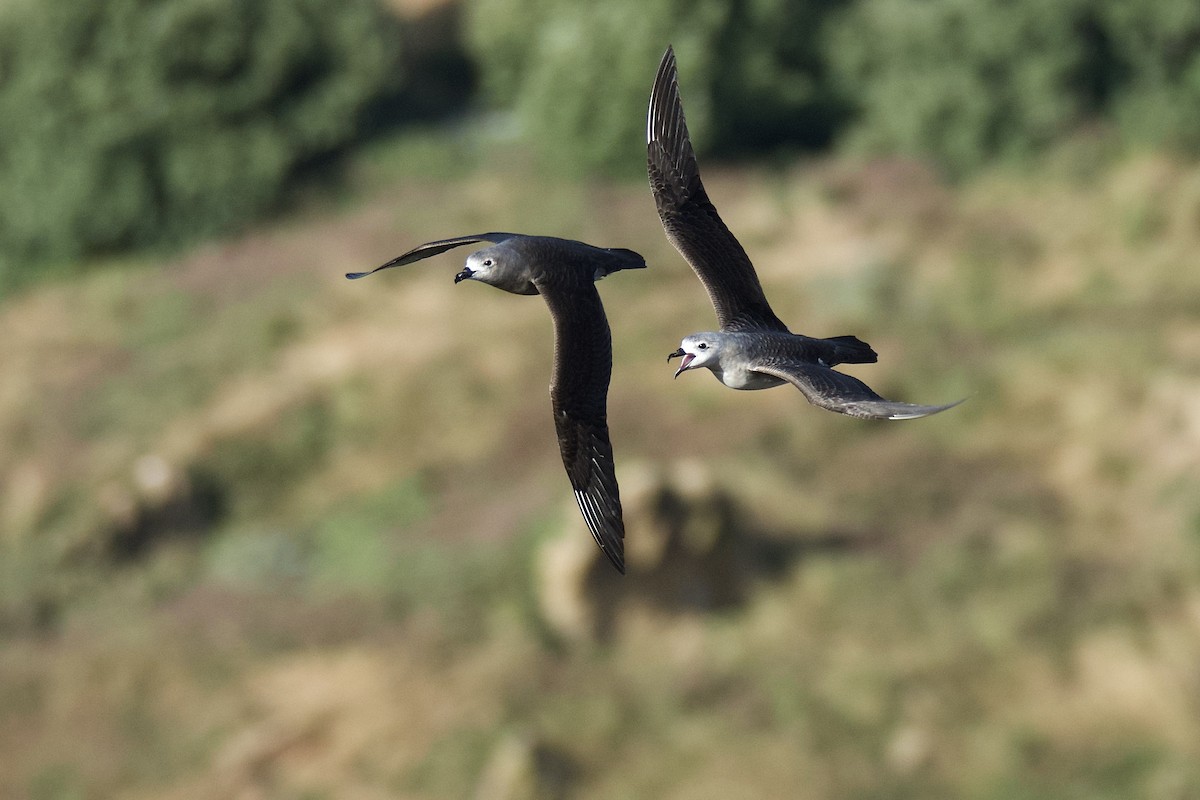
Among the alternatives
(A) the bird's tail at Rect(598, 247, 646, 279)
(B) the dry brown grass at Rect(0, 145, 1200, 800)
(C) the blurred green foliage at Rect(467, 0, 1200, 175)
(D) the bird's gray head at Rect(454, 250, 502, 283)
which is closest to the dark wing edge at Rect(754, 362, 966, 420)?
(A) the bird's tail at Rect(598, 247, 646, 279)

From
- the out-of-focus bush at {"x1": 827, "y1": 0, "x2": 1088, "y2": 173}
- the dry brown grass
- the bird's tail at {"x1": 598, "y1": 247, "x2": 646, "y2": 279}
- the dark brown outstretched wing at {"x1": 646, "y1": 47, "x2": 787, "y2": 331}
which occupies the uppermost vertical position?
the out-of-focus bush at {"x1": 827, "y1": 0, "x2": 1088, "y2": 173}

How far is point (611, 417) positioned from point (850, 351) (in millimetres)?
30093

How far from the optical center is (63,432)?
166ft

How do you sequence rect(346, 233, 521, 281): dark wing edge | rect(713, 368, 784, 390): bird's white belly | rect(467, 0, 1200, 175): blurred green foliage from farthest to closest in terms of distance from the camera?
1. rect(467, 0, 1200, 175): blurred green foliage
2. rect(346, 233, 521, 281): dark wing edge
3. rect(713, 368, 784, 390): bird's white belly

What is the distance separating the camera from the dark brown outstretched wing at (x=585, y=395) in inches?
→ 641

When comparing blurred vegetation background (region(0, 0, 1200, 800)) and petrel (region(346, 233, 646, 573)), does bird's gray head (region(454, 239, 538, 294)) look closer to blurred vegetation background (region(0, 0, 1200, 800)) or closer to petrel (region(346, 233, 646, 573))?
petrel (region(346, 233, 646, 573))

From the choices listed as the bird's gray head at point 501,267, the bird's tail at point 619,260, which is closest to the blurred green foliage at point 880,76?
the bird's tail at point 619,260

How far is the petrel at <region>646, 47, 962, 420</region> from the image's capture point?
14586 millimetres

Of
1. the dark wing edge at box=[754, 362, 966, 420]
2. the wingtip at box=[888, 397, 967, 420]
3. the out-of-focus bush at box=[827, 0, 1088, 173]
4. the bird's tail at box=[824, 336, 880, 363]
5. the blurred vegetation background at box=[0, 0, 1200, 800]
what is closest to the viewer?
the wingtip at box=[888, 397, 967, 420]

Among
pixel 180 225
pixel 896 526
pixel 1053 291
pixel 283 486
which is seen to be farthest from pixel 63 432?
pixel 1053 291

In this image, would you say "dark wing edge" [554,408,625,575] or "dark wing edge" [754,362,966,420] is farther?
"dark wing edge" [554,408,625,575]

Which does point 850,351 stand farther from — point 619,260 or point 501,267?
point 501,267

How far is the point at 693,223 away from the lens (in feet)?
57.6

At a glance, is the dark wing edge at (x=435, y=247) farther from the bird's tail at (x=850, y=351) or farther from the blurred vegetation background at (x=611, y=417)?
the blurred vegetation background at (x=611, y=417)
